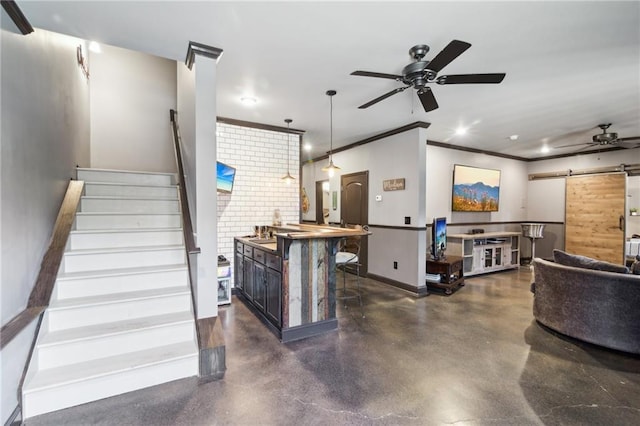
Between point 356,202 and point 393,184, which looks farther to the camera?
point 356,202

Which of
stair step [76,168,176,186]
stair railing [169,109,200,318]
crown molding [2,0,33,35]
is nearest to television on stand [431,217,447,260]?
stair railing [169,109,200,318]

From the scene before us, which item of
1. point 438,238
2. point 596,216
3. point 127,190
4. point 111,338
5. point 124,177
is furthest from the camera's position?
point 596,216

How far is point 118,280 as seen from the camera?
2.62 metres

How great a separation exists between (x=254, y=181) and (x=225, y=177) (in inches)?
21.4

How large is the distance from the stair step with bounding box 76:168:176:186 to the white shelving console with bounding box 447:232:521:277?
203 inches

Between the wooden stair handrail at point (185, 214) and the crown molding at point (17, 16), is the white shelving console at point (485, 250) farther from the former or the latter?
the crown molding at point (17, 16)

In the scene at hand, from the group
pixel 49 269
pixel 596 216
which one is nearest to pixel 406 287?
pixel 49 269

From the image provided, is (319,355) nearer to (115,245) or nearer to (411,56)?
(115,245)

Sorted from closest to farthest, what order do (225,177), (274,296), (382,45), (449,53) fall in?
(449,53) < (382,45) < (274,296) < (225,177)

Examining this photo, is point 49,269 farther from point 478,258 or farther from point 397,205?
point 478,258

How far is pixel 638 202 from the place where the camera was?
6.42 meters

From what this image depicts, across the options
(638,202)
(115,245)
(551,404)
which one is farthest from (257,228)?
(638,202)

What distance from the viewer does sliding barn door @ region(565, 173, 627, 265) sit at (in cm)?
599

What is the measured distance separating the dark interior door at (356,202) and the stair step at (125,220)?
309cm
